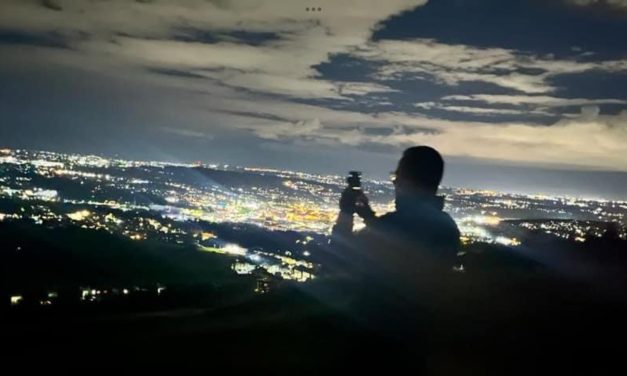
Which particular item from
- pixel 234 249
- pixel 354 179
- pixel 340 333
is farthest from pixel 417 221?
pixel 234 249

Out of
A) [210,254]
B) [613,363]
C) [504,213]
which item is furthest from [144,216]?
[613,363]

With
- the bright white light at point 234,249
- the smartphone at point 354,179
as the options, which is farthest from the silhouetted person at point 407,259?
the bright white light at point 234,249

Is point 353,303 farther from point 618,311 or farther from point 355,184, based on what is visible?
point 618,311

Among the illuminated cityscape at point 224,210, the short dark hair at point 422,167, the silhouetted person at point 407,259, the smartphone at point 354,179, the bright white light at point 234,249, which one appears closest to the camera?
the silhouetted person at point 407,259

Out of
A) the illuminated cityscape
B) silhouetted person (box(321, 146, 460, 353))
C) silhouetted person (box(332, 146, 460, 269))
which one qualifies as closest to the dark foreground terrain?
silhouetted person (box(321, 146, 460, 353))

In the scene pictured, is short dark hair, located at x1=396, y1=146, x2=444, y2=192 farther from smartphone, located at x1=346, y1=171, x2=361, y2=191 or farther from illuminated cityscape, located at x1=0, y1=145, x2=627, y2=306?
illuminated cityscape, located at x1=0, y1=145, x2=627, y2=306

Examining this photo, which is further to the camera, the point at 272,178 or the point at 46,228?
the point at 272,178

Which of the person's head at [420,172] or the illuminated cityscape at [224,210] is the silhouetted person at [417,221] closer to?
the person's head at [420,172]
